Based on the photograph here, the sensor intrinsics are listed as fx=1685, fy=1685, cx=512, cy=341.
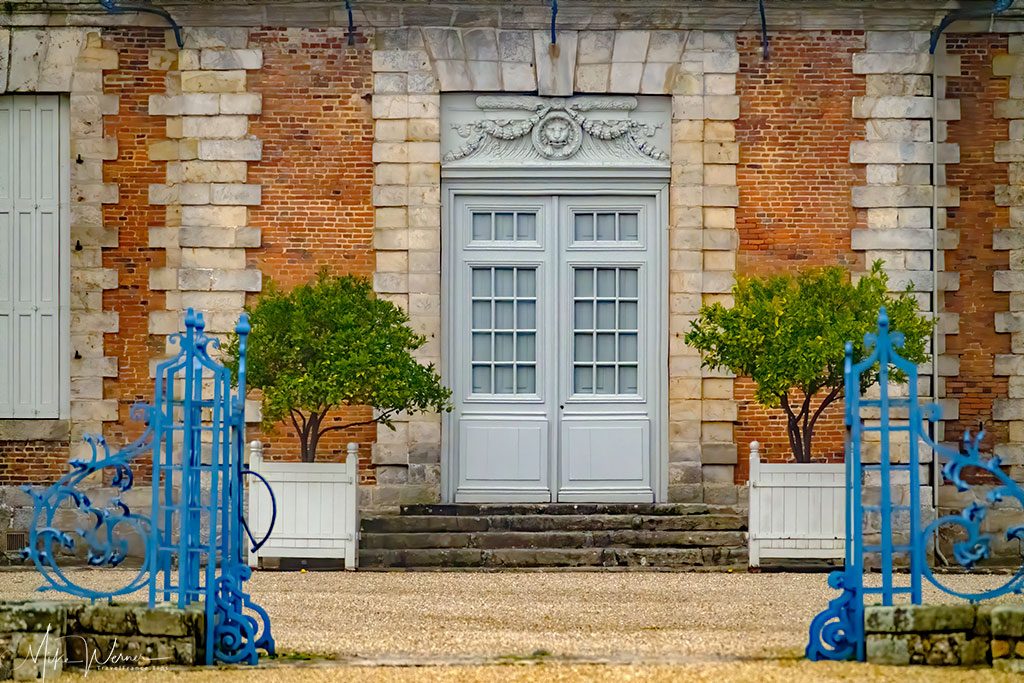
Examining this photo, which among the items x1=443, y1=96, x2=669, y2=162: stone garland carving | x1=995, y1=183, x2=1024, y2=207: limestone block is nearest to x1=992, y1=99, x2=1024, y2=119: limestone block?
x1=995, y1=183, x2=1024, y2=207: limestone block

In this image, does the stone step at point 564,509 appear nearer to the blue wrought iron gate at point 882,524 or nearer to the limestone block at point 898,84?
the limestone block at point 898,84

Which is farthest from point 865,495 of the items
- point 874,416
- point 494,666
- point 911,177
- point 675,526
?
point 494,666

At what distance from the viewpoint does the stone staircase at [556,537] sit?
470 inches

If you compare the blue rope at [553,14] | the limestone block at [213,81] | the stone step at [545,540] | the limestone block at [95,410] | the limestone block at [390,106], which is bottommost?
the stone step at [545,540]

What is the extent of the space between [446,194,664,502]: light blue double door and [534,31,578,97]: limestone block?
0.85 m

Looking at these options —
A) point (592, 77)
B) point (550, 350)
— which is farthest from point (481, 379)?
point (592, 77)

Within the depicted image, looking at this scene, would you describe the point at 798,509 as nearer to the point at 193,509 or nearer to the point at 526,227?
the point at 526,227

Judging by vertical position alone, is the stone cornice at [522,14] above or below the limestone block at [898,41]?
above

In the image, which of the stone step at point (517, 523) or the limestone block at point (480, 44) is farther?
the limestone block at point (480, 44)

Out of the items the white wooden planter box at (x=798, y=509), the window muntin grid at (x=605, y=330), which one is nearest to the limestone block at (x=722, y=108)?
the window muntin grid at (x=605, y=330)

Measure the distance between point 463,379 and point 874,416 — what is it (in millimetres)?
3198

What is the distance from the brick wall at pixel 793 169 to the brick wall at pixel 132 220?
4588mm

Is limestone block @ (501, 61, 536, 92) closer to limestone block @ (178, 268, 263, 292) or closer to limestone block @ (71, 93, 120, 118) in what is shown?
limestone block @ (178, 268, 263, 292)

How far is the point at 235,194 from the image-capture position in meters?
13.1
